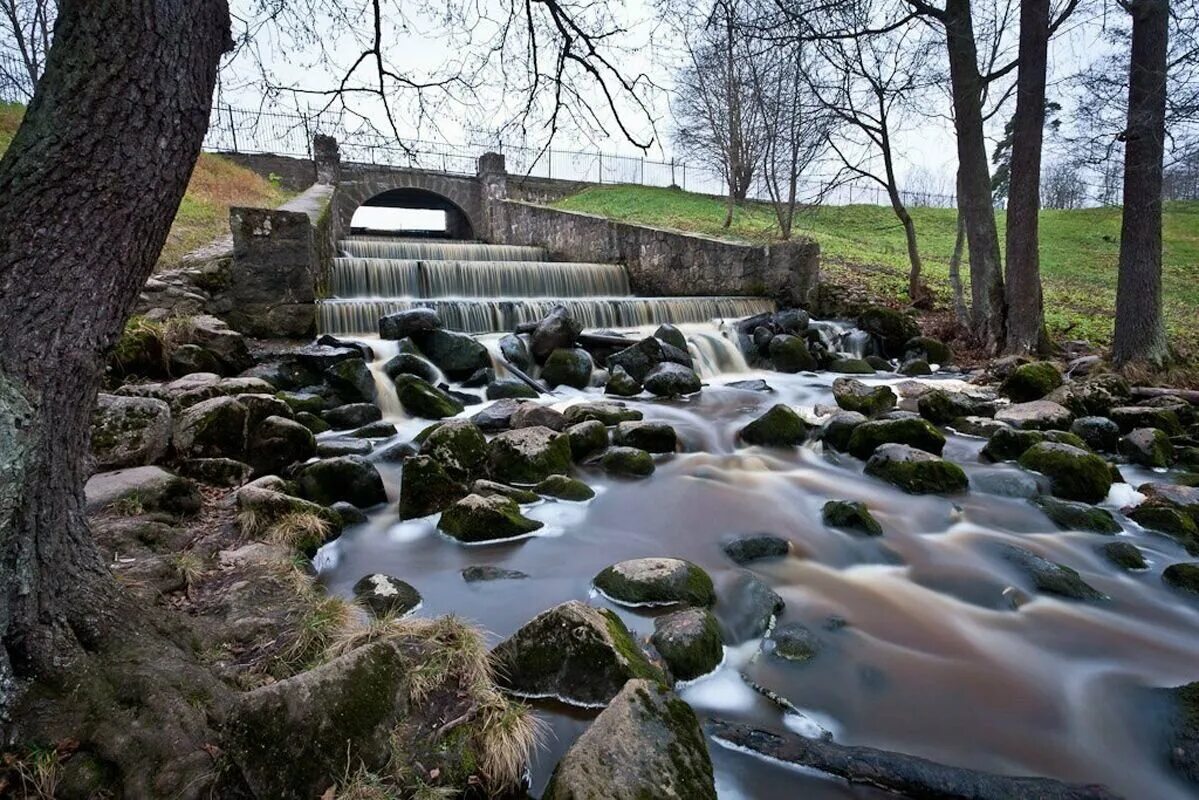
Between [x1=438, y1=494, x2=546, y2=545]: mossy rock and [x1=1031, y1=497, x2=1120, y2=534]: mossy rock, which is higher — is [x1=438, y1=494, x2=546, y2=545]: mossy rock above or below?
above

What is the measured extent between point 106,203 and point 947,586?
4.86m

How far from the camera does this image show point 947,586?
14.1 ft

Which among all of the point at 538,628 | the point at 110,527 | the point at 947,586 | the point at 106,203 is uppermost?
the point at 106,203

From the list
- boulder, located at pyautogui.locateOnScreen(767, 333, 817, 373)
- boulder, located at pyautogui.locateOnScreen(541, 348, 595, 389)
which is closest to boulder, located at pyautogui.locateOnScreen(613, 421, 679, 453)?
boulder, located at pyautogui.locateOnScreen(541, 348, 595, 389)

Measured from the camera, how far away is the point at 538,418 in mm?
7117

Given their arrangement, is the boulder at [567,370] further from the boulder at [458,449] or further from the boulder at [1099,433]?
the boulder at [1099,433]

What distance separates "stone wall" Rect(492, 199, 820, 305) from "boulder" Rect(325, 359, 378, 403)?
827 cm

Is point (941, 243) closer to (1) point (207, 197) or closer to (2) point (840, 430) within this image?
(2) point (840, 430)

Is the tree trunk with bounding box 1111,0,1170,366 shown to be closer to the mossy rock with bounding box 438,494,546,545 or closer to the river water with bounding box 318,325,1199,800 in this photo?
the river water with bounding box 318,325,1199,800

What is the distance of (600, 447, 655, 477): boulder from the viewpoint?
6211 millimetres

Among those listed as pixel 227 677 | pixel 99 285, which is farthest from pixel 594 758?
pixel 99 285

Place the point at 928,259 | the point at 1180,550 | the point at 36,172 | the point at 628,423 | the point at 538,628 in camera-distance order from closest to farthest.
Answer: the point at 36,172 < the point at 538,628 < the point at 1180,550 < the point at 628,423 < the point at 928,259

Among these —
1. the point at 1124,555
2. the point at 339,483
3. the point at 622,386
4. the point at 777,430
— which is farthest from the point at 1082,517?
the point at 339,483

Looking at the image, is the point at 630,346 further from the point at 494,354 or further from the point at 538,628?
the point at 538,628
